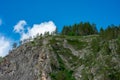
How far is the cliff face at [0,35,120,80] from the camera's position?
13938cm

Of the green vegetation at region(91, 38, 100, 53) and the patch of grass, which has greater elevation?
the patch of grass

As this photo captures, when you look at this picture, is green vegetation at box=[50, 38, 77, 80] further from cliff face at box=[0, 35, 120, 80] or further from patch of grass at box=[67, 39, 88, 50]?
patch of grass at box=[67, 39, 88, 50]

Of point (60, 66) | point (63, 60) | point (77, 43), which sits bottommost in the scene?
point (60, 66)

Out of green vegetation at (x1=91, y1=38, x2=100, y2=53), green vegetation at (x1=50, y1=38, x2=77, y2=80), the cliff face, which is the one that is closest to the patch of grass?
the cliff face

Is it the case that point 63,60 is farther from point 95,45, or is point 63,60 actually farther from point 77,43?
point 77,43

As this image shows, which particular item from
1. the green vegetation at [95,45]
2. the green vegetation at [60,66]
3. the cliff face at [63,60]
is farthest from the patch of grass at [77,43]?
the green vegetation at [95,45]

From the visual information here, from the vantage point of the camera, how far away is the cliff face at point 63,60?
457 ft

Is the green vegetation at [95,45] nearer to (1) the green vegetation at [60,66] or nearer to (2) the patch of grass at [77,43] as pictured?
(2) the patch of grass at [77,43]

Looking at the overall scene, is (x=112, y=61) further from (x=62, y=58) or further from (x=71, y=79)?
(x=62, y=58)

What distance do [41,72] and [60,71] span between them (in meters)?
8.86

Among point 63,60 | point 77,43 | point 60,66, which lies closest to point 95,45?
point 63,60

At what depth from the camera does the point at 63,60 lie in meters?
162

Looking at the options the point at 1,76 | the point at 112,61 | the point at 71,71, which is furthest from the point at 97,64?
the point at 1,76

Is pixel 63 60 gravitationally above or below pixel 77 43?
below
